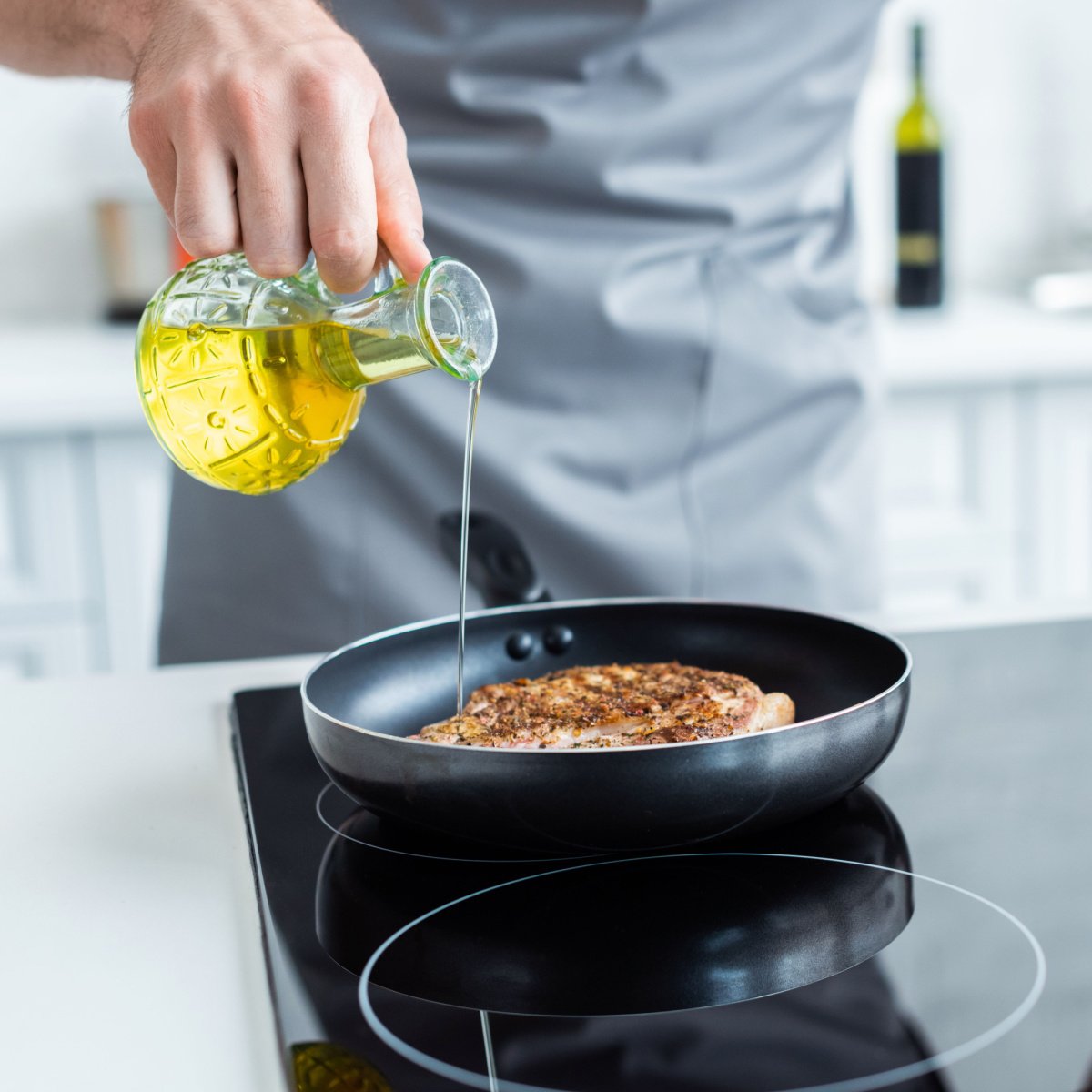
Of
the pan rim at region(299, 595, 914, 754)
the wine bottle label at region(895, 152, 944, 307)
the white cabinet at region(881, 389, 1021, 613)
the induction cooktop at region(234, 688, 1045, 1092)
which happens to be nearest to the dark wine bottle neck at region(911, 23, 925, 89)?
the wine bottle label at region(895, 152, 944, 307)

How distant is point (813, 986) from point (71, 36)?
0.80 metres

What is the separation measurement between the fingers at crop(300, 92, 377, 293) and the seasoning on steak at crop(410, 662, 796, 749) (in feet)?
0.75

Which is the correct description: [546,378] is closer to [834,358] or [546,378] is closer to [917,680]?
[834,358]

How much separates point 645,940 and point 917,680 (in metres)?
0.39

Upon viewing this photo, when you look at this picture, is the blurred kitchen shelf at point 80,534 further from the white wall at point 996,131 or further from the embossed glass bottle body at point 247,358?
the white wall at point 996,131

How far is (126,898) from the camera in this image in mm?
607

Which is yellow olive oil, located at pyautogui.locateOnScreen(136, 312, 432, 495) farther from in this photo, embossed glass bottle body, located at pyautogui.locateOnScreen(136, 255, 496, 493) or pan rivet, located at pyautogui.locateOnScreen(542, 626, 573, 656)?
pan rivet, located at pyautogui.locateOnScreen(542, 626, 573, 656)

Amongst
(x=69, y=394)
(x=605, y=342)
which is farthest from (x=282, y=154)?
(x=69, y=394)

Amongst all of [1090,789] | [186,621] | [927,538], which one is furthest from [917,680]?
[927,538]

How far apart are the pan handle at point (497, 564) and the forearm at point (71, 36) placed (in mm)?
360

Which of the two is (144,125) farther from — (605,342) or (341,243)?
(605,342)

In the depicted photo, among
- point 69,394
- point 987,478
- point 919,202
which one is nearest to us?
point 69,394

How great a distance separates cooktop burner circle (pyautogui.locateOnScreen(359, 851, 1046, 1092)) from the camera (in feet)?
1.42

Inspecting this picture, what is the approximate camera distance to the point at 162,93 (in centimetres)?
71
